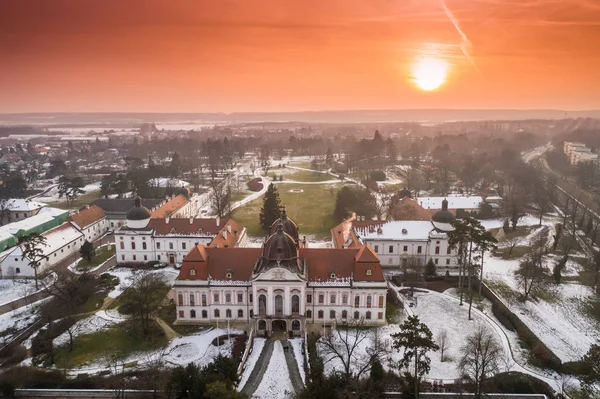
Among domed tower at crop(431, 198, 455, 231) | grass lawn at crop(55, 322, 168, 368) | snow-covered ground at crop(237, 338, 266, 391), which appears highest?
domed tower at crop(431, 198, 455, 231)

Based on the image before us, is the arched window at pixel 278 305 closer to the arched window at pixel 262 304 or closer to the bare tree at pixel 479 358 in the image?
the arched window at pixel 262 304

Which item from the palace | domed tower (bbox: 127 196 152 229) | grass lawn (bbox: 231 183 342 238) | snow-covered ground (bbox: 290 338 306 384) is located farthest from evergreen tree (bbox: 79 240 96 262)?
snow-covered ground (bbox: 290 338 306 384)

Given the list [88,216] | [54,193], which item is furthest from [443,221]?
[54,193]

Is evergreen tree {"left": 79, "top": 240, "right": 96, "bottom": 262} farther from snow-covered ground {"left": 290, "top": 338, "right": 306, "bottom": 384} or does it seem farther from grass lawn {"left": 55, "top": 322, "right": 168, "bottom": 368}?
snow-covered ground {"left": 290, "top": 338, "right": 306, "bottom": 384}

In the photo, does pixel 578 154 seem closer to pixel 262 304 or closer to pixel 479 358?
pixel 479 358

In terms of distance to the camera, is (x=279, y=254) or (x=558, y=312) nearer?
(x=279, y=254)

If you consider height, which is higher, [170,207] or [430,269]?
[170,207]
